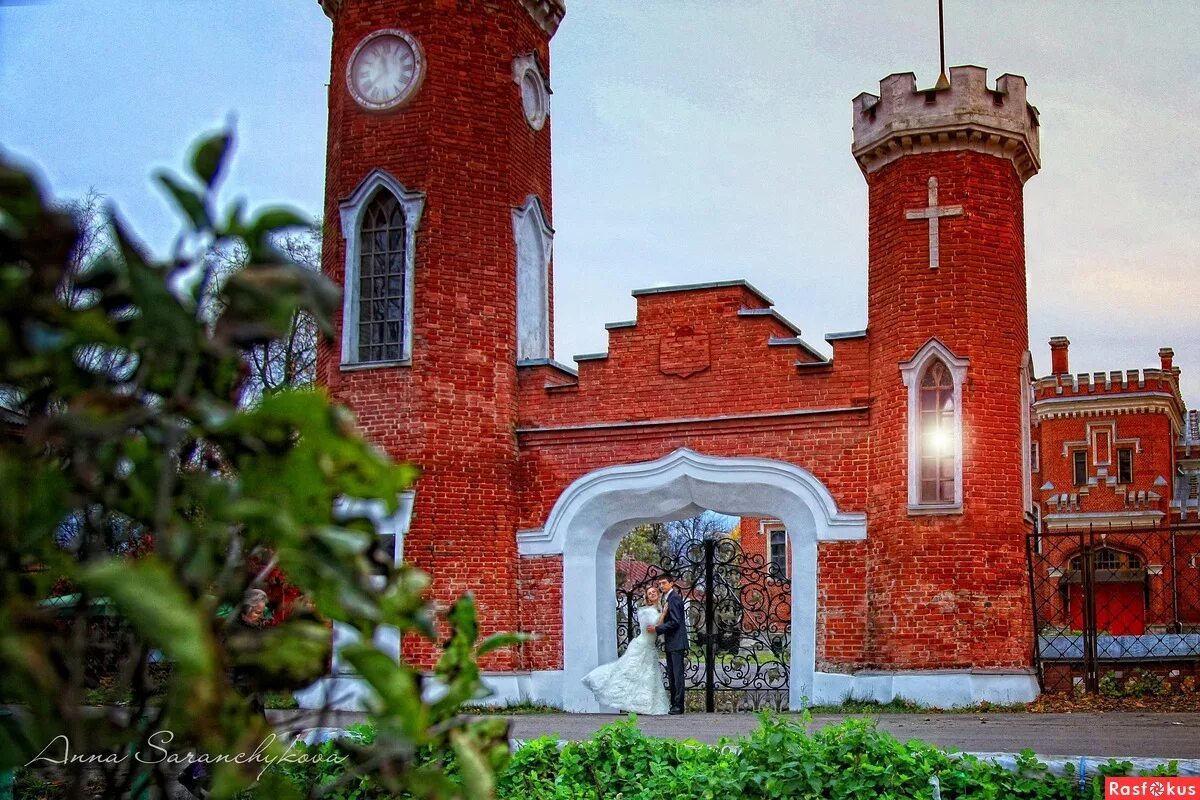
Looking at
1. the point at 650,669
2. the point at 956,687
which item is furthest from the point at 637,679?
the point at 956,687

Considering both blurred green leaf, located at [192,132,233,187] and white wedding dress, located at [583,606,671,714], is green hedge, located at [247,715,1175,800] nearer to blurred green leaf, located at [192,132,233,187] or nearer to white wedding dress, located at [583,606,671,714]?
blurred green leaf, located at [192,132,233,187]

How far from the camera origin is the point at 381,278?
1532cm

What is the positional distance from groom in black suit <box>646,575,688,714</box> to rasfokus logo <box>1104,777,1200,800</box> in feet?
25.3

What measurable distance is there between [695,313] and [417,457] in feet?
11.5

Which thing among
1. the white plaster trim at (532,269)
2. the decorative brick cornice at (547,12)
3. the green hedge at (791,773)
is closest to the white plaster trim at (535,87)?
the decorative brick cornice at (547,12)

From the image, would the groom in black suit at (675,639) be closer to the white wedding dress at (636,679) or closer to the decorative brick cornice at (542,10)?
the white wedding dress at (636,679)

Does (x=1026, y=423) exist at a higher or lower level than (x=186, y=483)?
higher

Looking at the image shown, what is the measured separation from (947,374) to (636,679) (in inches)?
186

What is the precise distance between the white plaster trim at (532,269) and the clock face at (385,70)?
6.40ft

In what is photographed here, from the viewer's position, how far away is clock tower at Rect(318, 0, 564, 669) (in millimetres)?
14641

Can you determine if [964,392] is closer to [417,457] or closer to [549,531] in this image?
[549,531]

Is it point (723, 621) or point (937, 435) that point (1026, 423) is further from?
point (723, 621)

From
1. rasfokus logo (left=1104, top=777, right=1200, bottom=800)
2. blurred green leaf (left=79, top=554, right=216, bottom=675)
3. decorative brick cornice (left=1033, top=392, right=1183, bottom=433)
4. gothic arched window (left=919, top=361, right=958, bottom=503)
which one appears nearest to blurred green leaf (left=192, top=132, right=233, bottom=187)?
blurred green leaf (left=79, top=554, right=216, bottom=675)

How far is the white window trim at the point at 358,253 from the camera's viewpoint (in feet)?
48.8
